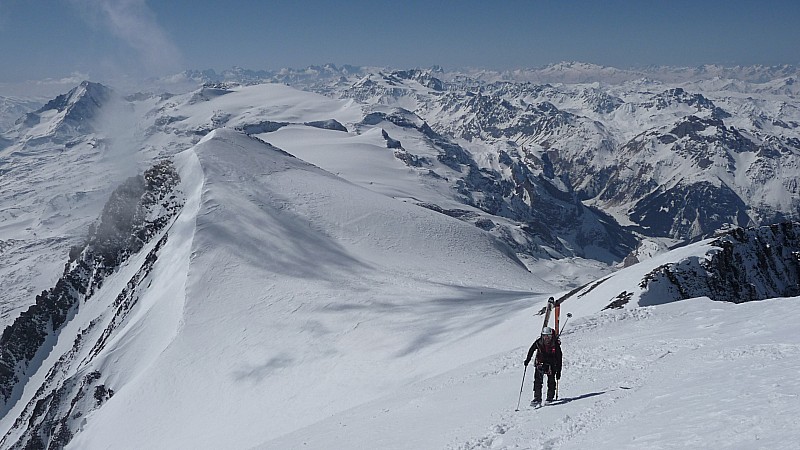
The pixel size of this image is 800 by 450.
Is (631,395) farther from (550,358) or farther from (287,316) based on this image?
(287,316)

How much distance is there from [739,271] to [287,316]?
35.7 metres

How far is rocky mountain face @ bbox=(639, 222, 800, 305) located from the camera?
2961 cm

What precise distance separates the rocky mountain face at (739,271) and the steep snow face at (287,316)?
373 inches

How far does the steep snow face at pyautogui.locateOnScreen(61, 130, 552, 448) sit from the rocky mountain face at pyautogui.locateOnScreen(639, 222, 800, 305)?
9468mm

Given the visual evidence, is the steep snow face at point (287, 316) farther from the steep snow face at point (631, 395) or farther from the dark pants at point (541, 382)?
the dark pants at point (541, 382)

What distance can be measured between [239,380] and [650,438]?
1388 inches

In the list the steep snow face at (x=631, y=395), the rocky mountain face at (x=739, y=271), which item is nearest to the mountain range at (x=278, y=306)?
the rocky mountain face at (x=739, y=271)

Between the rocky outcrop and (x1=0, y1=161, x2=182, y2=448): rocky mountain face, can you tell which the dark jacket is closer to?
(x1=0, y1=161, x2=182, y2=448): rocky mountain face

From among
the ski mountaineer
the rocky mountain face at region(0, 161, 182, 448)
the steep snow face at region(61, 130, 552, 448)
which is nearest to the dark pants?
the ski mountaineer

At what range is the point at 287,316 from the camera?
162ft

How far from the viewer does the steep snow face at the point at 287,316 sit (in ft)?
114

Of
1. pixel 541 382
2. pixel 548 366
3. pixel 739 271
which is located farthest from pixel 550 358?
pixel 739 271

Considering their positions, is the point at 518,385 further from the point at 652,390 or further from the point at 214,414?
the point at 214,414

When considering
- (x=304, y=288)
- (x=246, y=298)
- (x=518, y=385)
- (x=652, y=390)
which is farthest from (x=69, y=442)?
(x=652, y=390)
